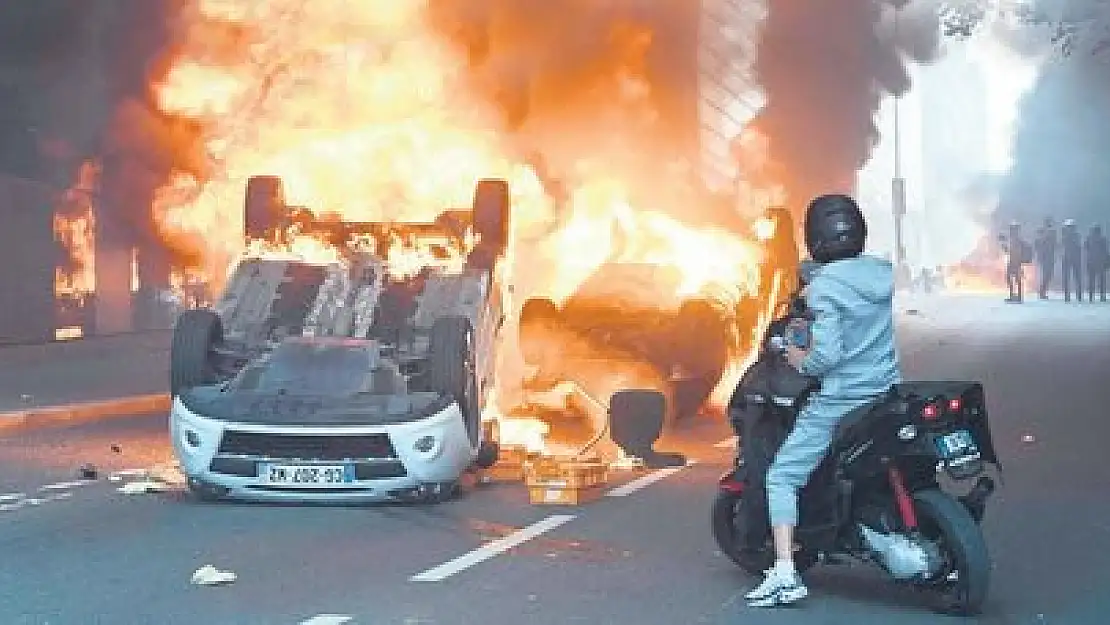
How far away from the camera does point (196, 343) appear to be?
1278 centimetres

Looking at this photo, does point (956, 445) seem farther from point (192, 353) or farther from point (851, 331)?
point (192, 353)

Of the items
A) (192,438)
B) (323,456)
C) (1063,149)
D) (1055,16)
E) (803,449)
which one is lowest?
(323,456)

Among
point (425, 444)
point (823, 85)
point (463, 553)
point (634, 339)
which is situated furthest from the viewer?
point (823, 85)

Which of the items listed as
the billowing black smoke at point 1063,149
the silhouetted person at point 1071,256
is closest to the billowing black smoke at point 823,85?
the silhouetted person at point 1071,256

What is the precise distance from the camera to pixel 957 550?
317 inches

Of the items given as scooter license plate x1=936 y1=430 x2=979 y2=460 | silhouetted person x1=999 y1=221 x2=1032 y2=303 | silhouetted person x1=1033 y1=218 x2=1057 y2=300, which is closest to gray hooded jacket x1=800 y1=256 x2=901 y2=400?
scooter license plate x1=936 y1=430 x2=979 y2=460

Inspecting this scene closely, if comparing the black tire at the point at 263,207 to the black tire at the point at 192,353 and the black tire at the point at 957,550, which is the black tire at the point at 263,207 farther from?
the black tire at the point at 957,550

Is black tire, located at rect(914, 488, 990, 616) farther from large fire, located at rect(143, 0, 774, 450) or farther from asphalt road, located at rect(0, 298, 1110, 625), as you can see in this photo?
large fire, located at rect(143, 0, 774, 450)

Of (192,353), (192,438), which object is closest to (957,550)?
(192,438)

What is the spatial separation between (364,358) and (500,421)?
7.12 feet

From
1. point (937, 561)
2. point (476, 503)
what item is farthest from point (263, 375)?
point (937, 561)

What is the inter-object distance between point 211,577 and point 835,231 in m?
3.34

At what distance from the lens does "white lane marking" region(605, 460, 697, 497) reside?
12281mm

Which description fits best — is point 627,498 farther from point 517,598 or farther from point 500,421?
point 517,598
